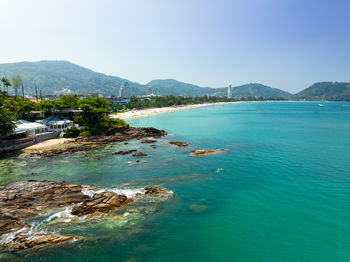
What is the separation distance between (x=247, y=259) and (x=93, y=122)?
61243 mm

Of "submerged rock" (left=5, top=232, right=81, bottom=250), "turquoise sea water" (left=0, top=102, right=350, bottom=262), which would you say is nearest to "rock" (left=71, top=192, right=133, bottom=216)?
"turquoise sea water" (left=0, top=102, right=350, bottom=262)

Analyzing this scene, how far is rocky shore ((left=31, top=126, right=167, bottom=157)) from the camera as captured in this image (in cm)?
4642

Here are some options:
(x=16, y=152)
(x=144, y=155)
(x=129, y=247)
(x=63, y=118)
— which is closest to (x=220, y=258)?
(x=129, y=247)

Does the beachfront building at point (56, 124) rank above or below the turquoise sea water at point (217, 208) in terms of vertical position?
above

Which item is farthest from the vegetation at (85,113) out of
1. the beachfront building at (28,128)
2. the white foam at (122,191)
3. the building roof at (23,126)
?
the white foam at (122,191)

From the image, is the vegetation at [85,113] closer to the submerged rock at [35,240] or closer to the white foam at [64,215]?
the white foam at [64,215]

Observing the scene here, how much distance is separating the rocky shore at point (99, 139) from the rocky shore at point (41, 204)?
19313mm

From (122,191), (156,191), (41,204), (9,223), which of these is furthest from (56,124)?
(156,191)

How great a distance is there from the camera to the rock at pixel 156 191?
83.1 feet

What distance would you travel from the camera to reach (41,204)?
23.1 m

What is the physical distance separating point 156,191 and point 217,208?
7.58 m

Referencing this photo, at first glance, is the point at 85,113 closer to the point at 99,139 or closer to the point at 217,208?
the point at 99,139

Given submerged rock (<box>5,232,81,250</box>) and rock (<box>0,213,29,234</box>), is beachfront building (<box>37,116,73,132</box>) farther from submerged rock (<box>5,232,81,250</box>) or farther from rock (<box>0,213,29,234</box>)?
submerged rock (<box>5,232,81,250</box>)

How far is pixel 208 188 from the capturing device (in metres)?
27.4
